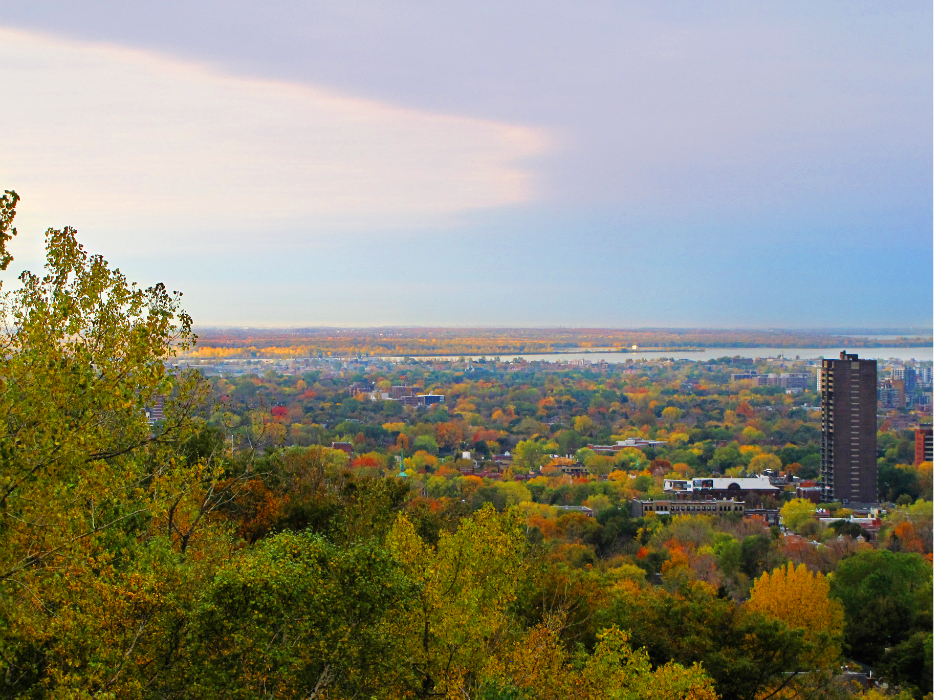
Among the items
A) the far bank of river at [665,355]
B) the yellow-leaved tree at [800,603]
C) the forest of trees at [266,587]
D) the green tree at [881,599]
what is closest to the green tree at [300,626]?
the forest of trees at [266,587]

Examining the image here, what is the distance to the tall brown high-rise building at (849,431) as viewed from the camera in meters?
42.5

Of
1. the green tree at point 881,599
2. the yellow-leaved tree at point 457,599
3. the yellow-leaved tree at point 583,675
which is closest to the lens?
the yellow-leaved tree at point 583,675

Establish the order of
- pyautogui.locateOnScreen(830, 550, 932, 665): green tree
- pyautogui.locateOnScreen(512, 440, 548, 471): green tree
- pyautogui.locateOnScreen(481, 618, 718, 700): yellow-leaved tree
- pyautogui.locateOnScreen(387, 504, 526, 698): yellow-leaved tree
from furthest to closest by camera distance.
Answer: pyautogui.locateOnScreen(512, 440, 548, 471): green tree < pyautogui.locateOnScreen(830, 550, 932, 665): green tree < pyautogui.locateOnScreen(387, 504, 526, 698): yellow-leaved tree < pyautogui.locateOnScreen(481, 618, 718, 700): yellow-leaved tree

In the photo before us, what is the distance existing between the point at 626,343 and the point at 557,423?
73923mm

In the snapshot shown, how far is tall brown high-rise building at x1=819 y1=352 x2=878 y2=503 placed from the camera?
42.5m

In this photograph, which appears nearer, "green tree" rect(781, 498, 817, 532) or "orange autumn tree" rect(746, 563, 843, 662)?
"orange autumn tree" rect(746, 563, 843, 662)

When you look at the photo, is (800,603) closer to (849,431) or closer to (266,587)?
(266,587)

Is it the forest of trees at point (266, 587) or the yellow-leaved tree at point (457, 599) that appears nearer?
the forest of trees at point (266, 587)

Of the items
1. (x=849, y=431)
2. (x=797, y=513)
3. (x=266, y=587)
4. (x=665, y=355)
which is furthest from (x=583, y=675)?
(x=665, y=355)

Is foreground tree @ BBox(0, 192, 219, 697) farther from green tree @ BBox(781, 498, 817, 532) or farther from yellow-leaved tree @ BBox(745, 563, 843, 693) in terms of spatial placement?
green tree @ BBox(781, 498, 817, 532)

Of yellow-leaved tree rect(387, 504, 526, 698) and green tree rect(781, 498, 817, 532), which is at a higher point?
yellow-leaved tree rect(387, 504, 526, 698)

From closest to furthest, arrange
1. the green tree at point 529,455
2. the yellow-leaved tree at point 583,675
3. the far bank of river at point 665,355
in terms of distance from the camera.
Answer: the yellow-leaved tree at point 583,675 < the green tree at point 529,455 < the far bank of river at point 665,355

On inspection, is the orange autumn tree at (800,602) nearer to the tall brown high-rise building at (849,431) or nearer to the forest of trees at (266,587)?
the forest of trees at (266,587)

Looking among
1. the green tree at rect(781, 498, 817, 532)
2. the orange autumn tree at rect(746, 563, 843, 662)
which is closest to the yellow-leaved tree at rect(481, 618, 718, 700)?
the orange autumn tree at rect(746, 563, 843, 662)
